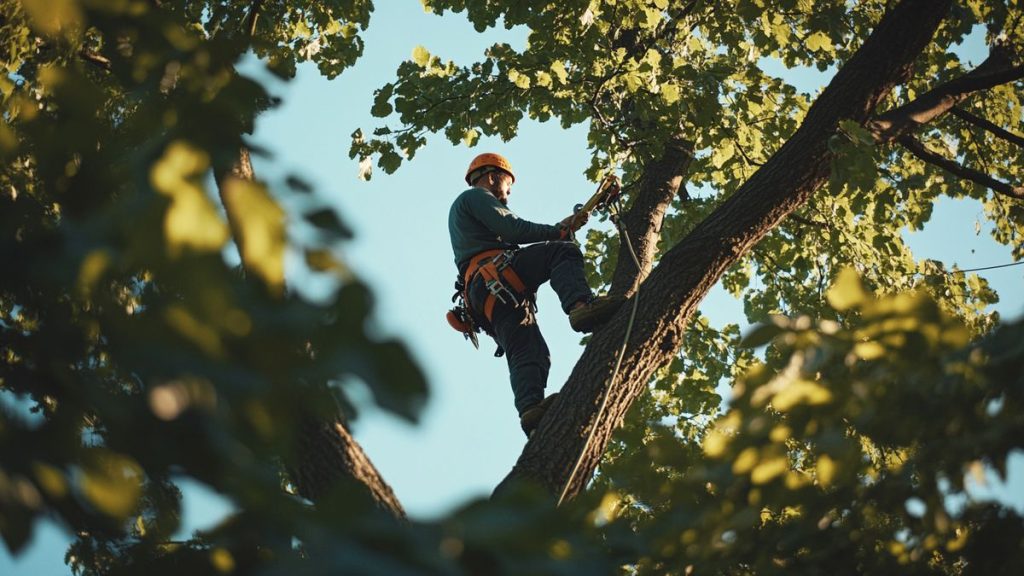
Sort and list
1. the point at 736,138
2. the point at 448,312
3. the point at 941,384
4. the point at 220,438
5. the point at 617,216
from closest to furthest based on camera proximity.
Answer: the point at 220,438 → the point at 941,384 → the point at 617,216 → the point at 448,312 → the point at 736,138

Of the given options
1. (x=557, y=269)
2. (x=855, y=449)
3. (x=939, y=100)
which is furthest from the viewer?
(x=557, y=269)

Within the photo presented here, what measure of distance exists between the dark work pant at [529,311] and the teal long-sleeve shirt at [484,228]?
11 cm

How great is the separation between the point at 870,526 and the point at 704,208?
193 inches

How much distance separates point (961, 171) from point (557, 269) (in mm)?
2105

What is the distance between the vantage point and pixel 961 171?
4.23m

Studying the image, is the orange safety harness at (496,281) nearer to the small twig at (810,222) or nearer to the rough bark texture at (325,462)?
the small twig at (810,222)

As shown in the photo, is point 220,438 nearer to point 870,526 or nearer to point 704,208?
point 870,526

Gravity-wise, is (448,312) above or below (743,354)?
below

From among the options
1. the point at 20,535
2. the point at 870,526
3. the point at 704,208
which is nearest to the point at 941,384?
the point at 870,526

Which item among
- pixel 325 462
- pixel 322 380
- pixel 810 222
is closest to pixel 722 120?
pixel 810 222

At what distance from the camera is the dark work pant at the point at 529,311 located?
443 centimetres

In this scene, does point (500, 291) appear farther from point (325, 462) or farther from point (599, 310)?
point (325, 462)

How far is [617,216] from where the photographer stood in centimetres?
483

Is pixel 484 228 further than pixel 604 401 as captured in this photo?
Yes
